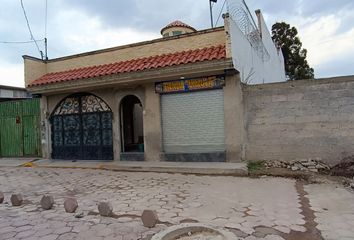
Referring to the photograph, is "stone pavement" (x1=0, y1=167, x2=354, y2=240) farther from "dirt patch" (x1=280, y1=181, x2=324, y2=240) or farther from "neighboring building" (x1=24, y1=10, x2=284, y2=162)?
"neighboring building" (x1=24, y1=10, x2=284, y2=162)

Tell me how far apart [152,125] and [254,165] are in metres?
3.91

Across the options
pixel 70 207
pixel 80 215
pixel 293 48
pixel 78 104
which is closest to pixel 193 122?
pixel 78 104

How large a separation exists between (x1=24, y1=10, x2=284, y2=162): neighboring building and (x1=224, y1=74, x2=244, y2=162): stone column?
0.03 metres

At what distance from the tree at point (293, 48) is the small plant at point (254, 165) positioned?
21743 mm

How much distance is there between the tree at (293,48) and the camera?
28.8 m

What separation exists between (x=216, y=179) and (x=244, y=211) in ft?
10.1

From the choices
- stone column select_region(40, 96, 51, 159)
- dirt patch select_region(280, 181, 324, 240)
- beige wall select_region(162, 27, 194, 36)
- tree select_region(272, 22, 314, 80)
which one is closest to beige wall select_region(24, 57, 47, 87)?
stone column select_region(40, 96, 51, 159)

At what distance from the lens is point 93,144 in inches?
494

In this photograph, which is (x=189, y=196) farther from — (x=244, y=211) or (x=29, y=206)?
(x=29, y=206)

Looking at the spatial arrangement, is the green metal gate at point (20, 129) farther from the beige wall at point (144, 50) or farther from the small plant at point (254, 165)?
the small plant at point (254, 165)

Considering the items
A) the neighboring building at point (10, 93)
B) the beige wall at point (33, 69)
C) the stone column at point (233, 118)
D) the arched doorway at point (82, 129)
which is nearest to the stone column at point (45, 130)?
the arched doorway at point (82, 129)

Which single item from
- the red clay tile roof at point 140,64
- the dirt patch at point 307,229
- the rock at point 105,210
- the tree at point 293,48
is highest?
the tree at point 293,48

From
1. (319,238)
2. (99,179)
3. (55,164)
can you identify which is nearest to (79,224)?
(319,238)

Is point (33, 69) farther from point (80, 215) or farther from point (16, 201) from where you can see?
point (80, 215)
